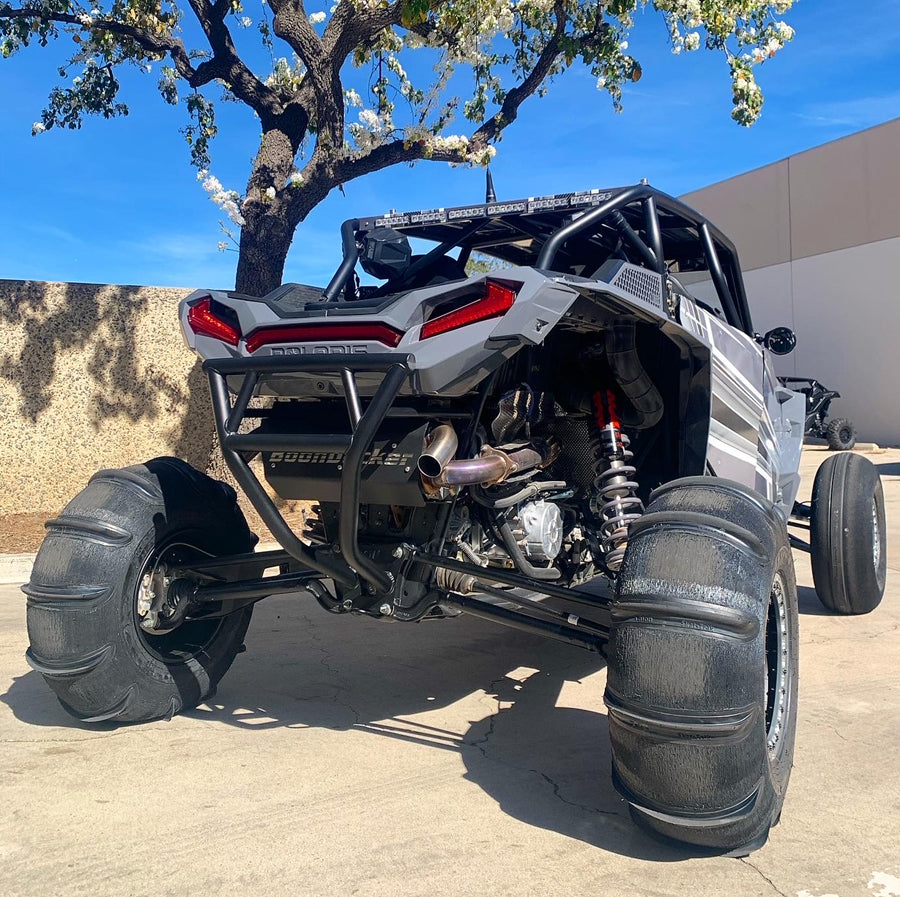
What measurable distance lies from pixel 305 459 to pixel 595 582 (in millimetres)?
4087

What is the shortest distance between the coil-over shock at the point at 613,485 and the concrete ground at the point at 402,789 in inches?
30.8

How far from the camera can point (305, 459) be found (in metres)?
3.58

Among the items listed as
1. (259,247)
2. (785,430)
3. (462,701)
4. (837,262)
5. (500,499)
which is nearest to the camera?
(500,499)

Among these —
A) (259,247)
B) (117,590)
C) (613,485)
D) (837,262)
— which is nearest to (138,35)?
(259,247)

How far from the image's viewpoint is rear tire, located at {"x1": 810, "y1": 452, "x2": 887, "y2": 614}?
225 inches

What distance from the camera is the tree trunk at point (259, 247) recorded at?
9.30 meters

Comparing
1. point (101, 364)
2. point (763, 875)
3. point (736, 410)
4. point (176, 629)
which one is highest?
point (101, 364)

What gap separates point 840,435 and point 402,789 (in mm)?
18369

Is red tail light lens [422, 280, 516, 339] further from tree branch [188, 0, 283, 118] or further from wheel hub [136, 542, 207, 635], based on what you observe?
tree branch [188, 0, 283, 118]

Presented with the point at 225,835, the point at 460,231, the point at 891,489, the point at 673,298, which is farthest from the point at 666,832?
the point at 891,489

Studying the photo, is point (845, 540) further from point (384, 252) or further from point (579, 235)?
point (384, 252)

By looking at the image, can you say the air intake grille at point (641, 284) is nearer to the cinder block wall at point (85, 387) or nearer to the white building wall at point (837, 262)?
the cinder block wall at point (85, 387)

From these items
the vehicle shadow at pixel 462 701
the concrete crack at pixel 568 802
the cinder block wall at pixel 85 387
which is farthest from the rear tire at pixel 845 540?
the cinder block wall at pixel 85 387

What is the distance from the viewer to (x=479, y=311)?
3.07m
